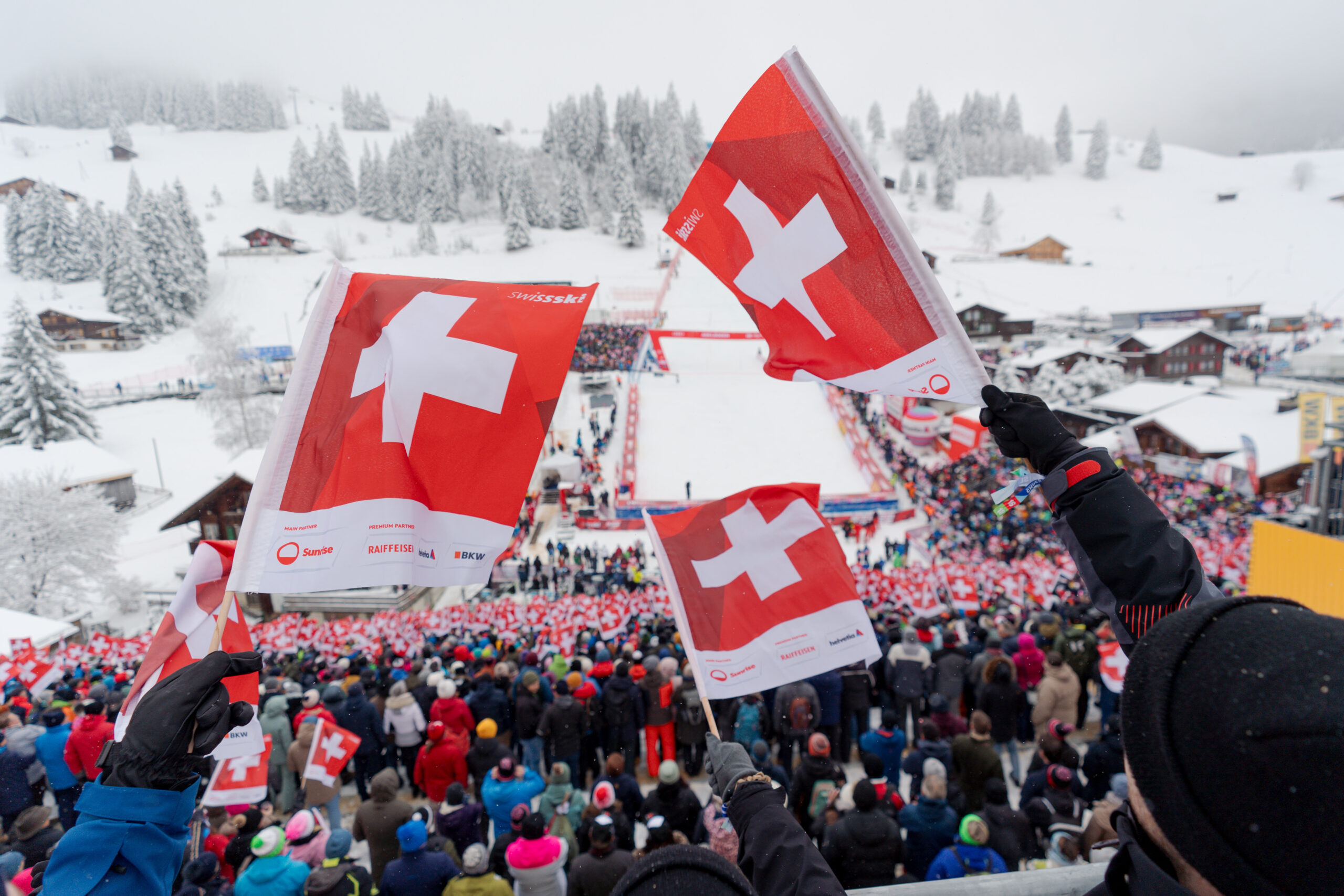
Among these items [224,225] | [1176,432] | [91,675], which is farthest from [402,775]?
[224,225]

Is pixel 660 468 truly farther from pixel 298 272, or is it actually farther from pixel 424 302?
pixel 298 272

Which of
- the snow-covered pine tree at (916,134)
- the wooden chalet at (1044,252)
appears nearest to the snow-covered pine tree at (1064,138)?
the snow-covered pine tree at (916,134)

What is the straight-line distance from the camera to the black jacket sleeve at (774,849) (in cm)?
146

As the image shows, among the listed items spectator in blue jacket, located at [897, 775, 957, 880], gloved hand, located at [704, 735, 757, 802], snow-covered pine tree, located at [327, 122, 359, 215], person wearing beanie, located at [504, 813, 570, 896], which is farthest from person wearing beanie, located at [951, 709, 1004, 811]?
snow-covered pine tree, located at [327, 122, 359, 215]

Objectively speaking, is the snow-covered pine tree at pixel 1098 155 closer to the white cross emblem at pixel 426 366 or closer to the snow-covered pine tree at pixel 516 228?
the snow-covered pine tree at pixel 516 228

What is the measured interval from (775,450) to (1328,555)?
66.4 feet

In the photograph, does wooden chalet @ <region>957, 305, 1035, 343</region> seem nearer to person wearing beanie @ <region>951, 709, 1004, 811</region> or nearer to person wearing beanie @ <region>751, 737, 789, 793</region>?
person wearing beanie @ <region>951, 709, 1004, 811</region>

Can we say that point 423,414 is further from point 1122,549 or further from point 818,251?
point 1122,549

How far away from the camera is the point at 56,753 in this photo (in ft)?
18.4

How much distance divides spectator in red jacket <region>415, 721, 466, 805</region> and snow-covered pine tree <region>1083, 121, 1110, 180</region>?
121 metres

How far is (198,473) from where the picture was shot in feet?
96.0

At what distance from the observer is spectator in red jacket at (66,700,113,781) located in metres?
5.52

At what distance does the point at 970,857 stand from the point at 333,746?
4792 mm

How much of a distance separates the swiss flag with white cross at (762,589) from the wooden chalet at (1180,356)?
44.5m
